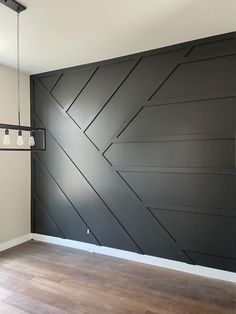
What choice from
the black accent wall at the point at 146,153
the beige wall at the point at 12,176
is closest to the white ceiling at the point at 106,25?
the black accent wall at the point at 146,153

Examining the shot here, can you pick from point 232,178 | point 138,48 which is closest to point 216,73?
point 138,48

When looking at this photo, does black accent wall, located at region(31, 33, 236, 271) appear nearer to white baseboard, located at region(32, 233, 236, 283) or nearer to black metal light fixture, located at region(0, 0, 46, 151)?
white baseboard, located at region(32, 233, 236, 283)

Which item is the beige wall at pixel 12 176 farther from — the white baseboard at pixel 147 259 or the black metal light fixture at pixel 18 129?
the white baseboard at pixel 147 259

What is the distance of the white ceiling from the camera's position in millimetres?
2336

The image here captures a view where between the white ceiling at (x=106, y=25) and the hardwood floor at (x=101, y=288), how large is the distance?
2.88 m

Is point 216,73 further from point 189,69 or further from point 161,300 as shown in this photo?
point 161,300

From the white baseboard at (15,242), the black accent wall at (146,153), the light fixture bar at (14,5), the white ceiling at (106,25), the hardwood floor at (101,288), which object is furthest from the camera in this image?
the white baseboard at (15,242)

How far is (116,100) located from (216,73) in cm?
A: 135

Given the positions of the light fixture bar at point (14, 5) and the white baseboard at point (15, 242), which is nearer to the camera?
the light fixture bar at point (14, 5)

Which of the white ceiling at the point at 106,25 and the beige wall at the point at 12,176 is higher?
the white ceiling at the point at 106,25

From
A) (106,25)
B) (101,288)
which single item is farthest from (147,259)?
(106,25)

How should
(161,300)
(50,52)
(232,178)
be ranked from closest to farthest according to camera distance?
(161,300), (232,178), (50,52)

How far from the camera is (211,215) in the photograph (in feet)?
9.93

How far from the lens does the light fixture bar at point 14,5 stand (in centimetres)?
222
